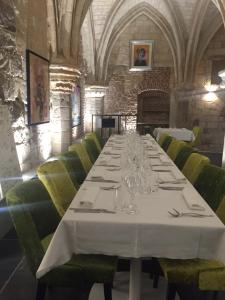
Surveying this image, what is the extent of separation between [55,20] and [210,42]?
722 centimetres

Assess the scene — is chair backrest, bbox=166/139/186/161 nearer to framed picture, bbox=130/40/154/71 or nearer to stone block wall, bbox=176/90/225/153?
stone block wall, bbox=176/90/225/153

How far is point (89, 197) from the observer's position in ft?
6.88

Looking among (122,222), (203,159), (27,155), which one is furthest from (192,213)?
(27,155)

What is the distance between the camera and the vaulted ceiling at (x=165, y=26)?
971 centimetres

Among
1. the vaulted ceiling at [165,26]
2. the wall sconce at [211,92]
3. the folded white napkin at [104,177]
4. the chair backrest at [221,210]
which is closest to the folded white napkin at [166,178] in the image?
the folded white napkin at [104,177]

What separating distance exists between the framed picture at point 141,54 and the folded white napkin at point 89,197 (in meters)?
10.7

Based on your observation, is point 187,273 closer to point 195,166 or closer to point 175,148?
point 195,166

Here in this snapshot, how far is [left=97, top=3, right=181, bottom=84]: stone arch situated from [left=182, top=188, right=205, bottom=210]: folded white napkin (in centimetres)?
969

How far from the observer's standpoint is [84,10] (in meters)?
6.45

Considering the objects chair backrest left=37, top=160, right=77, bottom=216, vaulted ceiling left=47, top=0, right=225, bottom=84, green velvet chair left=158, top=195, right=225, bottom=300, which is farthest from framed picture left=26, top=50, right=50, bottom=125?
vaulted ceiling left=47, top=0, right=225, bottom=84

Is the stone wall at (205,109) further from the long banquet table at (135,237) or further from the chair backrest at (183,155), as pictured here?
the long banquet table at (135,237)

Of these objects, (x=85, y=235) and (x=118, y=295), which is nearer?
(x=85, y=235)

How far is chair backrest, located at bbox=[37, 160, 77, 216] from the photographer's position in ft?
7.16

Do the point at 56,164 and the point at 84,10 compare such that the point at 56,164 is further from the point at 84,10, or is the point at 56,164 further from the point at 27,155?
the point at 84,10
